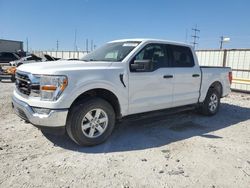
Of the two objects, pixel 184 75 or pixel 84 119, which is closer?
pixel 84 119

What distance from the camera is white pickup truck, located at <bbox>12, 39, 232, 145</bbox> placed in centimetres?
394

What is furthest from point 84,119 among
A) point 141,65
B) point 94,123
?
point 141,65

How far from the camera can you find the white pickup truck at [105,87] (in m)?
3.94

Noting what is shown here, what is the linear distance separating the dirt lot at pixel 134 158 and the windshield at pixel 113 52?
156 centimetres

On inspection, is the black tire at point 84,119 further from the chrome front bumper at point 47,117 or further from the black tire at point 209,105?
the black tire at point 209,105

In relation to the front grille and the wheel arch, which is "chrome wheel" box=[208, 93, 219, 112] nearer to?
the wheel arch

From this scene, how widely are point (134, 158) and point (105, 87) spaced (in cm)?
129

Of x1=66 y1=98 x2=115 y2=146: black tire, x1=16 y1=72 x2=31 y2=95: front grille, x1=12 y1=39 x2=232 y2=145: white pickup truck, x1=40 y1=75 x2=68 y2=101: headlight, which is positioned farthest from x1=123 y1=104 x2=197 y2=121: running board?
x1=16 y1=72 x2=31 y2=95: front grille

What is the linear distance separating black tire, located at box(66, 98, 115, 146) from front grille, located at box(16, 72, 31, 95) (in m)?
0.81

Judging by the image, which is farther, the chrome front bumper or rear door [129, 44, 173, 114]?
rear door [129, 44, 173, 114]

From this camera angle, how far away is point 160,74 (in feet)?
17.1

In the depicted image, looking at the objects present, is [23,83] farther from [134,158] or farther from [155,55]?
[155,55]

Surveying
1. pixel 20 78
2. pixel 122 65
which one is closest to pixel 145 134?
pixel 122 65

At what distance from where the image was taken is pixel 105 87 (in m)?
4.36
